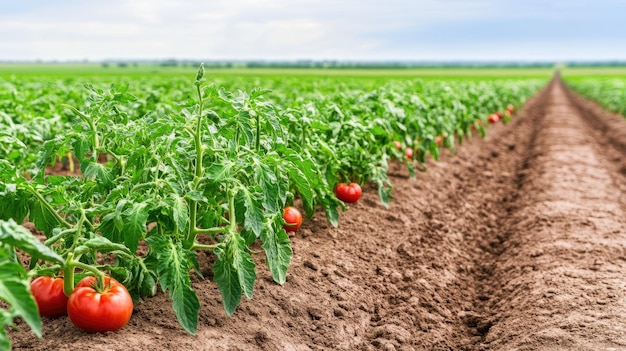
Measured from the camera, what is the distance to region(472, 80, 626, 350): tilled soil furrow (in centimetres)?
391

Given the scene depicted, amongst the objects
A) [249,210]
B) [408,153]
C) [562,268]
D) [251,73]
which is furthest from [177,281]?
[251,73]

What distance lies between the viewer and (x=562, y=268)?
201 inches

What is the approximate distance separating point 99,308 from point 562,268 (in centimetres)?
373

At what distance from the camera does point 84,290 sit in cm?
307

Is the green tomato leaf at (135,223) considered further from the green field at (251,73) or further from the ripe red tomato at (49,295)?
the green field at (251,73)

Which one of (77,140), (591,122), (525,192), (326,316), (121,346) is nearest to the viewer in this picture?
(121,346)

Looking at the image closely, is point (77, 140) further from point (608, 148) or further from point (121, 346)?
point (608, 148)

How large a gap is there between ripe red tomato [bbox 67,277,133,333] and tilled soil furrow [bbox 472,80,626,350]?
230 centimetres

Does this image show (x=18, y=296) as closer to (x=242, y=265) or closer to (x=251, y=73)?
(x=242, y=265)

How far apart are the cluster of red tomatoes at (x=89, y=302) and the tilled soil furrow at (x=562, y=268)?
2311 mm

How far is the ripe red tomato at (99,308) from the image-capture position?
3.00 meters

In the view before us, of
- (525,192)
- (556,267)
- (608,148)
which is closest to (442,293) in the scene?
(556,267)

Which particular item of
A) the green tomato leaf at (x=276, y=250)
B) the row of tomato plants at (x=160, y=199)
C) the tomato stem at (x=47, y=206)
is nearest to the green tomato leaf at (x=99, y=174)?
the row of tomato plants at (x=160, y=199)

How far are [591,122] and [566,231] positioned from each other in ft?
49.8
